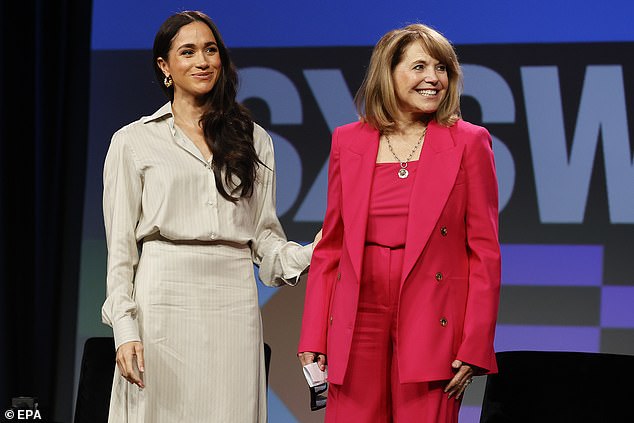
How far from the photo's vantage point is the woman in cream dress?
8.86 feet

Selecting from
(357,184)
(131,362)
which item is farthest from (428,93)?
(131,362)

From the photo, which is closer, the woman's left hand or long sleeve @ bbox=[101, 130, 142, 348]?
the woman's left hand

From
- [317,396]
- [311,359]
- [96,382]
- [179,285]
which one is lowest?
[96,382]

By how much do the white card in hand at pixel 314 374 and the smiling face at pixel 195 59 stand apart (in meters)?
0.86

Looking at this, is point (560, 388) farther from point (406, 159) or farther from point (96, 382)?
point (96, 382)

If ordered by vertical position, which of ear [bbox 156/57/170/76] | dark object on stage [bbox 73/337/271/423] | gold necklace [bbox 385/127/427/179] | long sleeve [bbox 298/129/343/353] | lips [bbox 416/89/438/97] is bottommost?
dark object on stage [bbox 73/337/271/423]

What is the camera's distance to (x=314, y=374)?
259cm

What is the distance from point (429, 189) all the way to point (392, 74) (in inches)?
14.0

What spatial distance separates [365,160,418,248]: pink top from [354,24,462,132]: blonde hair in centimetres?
15

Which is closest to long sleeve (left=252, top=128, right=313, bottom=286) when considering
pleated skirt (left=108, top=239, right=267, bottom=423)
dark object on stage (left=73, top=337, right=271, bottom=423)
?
pleated skirt (left=108, top=239, right=267, bottom=423)

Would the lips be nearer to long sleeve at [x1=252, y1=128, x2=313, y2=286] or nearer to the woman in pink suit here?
the woman in pink suit

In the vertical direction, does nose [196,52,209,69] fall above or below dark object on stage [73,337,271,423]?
above

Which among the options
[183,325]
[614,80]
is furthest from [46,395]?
[614,80]

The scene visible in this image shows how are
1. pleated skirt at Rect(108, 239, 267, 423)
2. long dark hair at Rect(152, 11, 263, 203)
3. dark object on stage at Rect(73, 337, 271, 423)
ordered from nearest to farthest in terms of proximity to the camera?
pleated skirt at Rect(108, 239, 267, 423) → long dark hair at Rect(152, 11, 263, 203) → dark object on stage at Rect(73, 337, 271, 423)
